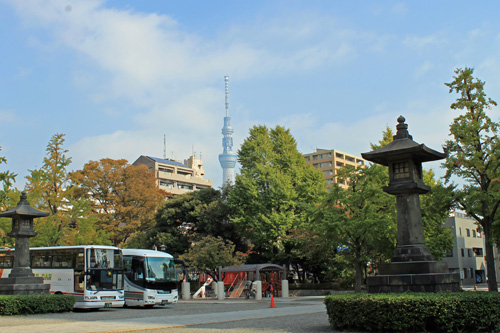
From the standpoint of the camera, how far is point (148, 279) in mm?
26281

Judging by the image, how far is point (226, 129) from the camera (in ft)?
583

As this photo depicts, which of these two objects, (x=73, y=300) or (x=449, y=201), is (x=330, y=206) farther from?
(x=73, y=300)

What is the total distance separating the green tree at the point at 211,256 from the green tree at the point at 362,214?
1129cm

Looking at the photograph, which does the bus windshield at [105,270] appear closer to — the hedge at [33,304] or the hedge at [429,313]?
the hedge at [33,304]

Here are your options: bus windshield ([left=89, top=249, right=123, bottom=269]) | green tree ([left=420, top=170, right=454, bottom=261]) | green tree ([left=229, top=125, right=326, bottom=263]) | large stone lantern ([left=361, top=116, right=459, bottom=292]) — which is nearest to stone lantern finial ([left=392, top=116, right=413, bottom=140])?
large stone lantern ([left=361, top=116, right=459, bottom=292])

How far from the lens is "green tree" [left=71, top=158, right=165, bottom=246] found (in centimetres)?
4891

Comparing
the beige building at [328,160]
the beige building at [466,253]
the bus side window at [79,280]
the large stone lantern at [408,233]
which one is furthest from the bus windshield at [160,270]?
the beige building at [328,160]

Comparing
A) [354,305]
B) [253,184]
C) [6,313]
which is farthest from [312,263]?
[354,305]

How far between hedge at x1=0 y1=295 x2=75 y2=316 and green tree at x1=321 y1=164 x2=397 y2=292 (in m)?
14.9

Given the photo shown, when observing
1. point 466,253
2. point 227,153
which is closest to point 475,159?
point 466,253

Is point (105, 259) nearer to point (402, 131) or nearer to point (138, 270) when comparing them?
point (138, 270)

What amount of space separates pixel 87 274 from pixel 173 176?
77.3 metres

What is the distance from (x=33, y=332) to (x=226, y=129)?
165 meters

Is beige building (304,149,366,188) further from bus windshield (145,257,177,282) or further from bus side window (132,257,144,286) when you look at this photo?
bus side window (132,257,144,286)
